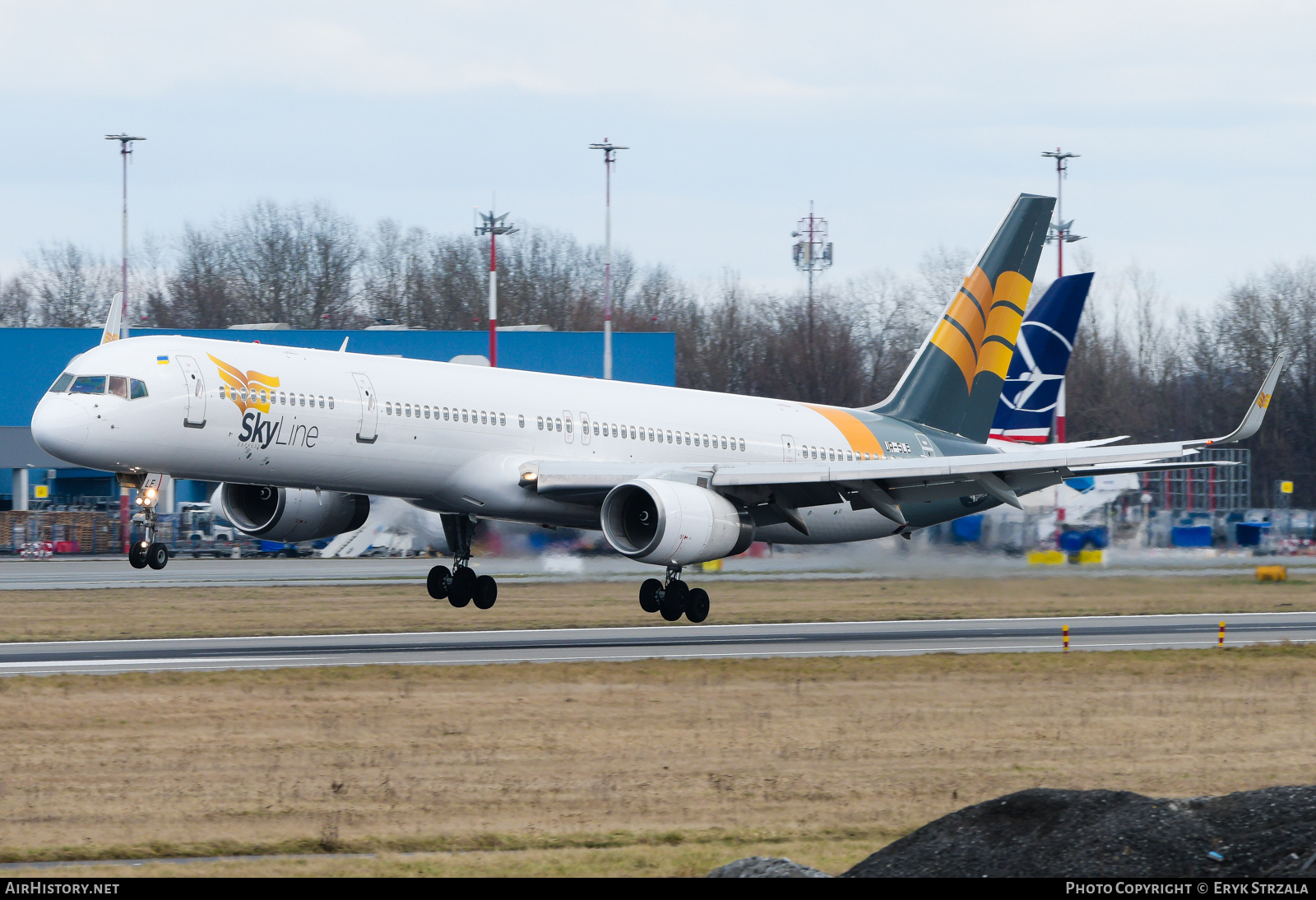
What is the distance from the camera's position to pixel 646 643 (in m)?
29.1

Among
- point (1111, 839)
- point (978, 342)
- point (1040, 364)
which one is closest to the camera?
point (1111, 839)

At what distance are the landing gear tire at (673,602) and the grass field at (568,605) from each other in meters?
2.62

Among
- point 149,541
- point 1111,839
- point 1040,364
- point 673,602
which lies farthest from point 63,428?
point 1040,364

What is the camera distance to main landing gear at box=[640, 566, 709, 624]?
30469mm

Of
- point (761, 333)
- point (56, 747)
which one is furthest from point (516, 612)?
point (761, 333)

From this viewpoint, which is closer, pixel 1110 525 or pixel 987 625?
pixel 987 625

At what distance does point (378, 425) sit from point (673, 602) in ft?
22.9

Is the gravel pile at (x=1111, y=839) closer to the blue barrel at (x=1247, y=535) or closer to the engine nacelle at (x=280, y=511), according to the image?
the engine nacelle at (x=280, y=511)

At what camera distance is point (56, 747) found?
17797mm

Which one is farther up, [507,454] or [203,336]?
[203,336]

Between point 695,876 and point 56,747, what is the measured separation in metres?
9.19

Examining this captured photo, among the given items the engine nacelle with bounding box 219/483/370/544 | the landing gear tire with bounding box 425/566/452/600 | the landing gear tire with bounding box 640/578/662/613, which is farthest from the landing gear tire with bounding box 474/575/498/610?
the landing gear tire with bounding box 640/578/662/613

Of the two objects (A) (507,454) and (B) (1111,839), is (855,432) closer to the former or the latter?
(A) (507,454)

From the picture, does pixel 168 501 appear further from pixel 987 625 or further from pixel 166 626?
pixel 987 625
